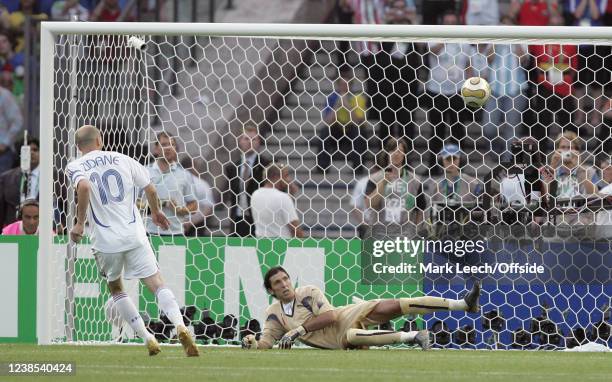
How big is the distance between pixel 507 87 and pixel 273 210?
2.84 m

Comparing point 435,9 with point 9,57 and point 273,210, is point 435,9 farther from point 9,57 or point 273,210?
point 273,210

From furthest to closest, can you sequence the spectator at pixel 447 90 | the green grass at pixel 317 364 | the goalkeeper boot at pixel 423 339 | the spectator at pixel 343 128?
the spectator at pixel 343 128 → the spectator at pixel 447 90 → the goalkeeper boot at pixel 423 339 → the green grass at pixel 317 364

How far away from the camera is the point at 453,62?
624 inches

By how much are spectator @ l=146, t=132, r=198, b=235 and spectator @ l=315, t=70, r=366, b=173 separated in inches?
76.5

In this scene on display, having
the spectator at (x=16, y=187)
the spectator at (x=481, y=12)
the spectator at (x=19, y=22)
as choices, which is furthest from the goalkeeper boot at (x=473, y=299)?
the spectator at (x=19, y=22)

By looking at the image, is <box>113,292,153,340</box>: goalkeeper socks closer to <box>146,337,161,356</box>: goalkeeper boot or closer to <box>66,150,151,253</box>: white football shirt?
<box>146,337,161,356</box>: goalkeeper boot

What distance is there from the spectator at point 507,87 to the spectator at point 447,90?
0.27 m

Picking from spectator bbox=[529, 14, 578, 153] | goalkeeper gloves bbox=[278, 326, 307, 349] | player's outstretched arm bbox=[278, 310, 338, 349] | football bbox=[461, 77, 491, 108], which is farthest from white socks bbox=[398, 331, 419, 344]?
spectator bbox=[529, 14, 578, 153]

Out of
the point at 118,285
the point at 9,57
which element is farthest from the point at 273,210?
the point at 9,57

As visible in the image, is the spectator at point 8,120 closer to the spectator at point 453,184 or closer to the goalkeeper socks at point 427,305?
the spectator at point 453,184

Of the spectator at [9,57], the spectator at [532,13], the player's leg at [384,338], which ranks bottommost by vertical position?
the player's leg at [384,338]

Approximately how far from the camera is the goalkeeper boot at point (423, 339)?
1205 cm

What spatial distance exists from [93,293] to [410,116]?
3634 millimetres

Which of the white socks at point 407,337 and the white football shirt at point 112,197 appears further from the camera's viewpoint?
the white socks at point 407,337
